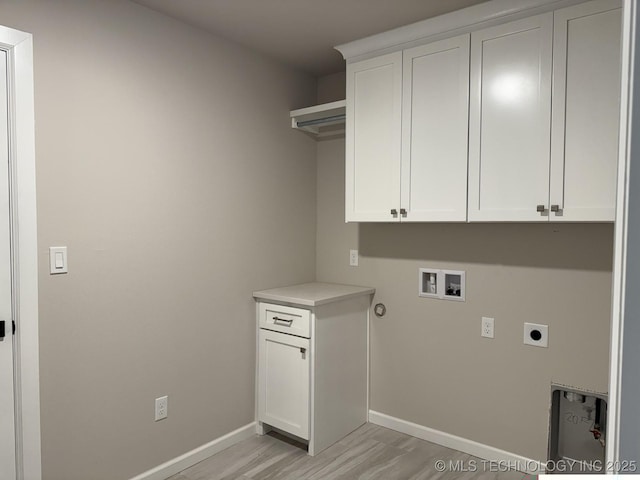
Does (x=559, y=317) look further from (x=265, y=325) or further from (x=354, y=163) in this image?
(x=265, y=325)

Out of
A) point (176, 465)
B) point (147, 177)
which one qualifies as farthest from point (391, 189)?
point (176, 465)

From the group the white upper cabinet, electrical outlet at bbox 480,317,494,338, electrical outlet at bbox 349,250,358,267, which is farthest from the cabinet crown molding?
electrical outlet at bbox 480,317,494,338

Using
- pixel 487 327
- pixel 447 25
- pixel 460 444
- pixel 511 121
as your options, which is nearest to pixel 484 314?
pixel 487 327

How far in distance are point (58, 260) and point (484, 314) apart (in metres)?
2.23

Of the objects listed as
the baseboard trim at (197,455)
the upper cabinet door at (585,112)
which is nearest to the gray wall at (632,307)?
the upper cabinet door at (585,112)

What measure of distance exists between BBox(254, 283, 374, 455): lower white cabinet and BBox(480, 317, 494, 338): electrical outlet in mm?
775

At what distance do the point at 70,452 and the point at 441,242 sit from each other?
2245mm

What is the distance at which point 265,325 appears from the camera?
9.45ft

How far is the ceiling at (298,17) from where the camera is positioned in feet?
7.42

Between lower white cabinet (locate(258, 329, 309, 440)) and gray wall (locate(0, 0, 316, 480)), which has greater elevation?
gray wall (locate(0, 0, 316, 480))

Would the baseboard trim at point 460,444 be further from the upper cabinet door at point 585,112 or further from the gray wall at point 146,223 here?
the upper cabinet door at point 585,112

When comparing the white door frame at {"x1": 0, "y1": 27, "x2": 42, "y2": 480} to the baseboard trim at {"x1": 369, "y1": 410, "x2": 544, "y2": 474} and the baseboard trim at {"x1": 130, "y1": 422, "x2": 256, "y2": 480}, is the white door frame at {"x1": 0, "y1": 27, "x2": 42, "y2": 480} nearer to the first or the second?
the baseboard trim at {"x1": 130, "y1": 422, "x2": 256, "y2": 480}

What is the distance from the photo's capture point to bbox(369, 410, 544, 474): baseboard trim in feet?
8.11

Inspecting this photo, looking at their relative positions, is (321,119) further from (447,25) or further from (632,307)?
(632,307)
